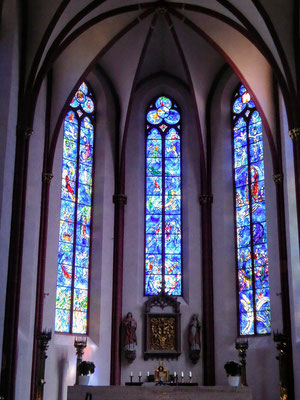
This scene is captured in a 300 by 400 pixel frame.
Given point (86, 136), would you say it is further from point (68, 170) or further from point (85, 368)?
point (85, 368)

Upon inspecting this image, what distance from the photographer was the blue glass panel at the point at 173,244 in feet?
81.3

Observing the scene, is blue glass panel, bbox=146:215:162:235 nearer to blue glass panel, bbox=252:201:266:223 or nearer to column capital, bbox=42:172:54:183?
blue glass panel, bbox=252:201:266:223

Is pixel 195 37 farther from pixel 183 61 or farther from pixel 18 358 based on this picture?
pixel 18 358

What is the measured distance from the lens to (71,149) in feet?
80.8

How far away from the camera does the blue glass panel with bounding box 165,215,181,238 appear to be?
82.0 feet

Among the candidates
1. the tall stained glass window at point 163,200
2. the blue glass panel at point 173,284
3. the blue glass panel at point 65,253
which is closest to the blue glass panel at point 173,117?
the tall stained glass window at point 163,200

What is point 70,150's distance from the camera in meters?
24.6

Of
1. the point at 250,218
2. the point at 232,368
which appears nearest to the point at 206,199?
the point at 250,218

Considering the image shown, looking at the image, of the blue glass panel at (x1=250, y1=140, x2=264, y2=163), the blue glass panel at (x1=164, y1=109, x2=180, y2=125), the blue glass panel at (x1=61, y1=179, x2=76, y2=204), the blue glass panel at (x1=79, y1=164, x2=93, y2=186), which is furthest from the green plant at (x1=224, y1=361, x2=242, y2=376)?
the blue glass panel at (x1=164, y1=109, x2=180, y2=125)

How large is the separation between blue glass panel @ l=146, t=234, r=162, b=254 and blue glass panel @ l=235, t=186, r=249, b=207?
3161 mm

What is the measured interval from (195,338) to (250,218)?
4549 mm

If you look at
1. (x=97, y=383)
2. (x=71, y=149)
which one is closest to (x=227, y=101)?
(x=71, y=149)

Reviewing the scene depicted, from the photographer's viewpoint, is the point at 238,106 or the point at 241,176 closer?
the point at 241,176

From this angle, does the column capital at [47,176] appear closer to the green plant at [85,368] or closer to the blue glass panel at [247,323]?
the green plant at [85,368]
